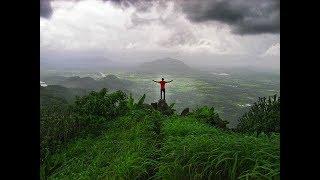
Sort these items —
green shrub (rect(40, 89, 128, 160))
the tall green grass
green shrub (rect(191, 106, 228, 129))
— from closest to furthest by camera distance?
the tall green grass, green shrub (rect(40, 89, 128, 160)), green shrub (rect(191, 106, 228, 129))

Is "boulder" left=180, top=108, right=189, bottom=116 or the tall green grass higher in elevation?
"boulder" left=180, top=108, right=189, bottom=116

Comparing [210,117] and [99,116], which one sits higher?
[99,116]

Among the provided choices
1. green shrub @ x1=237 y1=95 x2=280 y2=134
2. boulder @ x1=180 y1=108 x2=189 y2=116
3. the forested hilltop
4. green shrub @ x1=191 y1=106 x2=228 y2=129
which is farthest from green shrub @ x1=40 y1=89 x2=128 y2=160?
green shrub @ x1=237 y1=95 x2=280 y2=134

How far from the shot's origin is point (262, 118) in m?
9.15

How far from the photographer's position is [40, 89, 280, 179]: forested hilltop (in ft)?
16.7

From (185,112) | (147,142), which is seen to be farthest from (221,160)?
(185,112)

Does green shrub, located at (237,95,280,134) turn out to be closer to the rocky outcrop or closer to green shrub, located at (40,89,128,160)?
the rocky outcrop

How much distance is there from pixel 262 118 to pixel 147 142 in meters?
3.33

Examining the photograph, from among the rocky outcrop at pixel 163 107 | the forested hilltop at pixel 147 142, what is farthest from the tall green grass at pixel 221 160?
the rocky outcrop at pixel 163 107

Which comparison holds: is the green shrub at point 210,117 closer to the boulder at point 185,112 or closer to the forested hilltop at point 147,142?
the forested hilltop at point 147,142

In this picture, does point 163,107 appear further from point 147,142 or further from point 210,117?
point 147,142

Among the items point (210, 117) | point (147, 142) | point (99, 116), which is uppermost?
point (99, 116)

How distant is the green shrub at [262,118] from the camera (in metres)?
8.87

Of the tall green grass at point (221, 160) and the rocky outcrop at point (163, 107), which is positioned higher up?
the rocky outcrop at point (163, 107)
